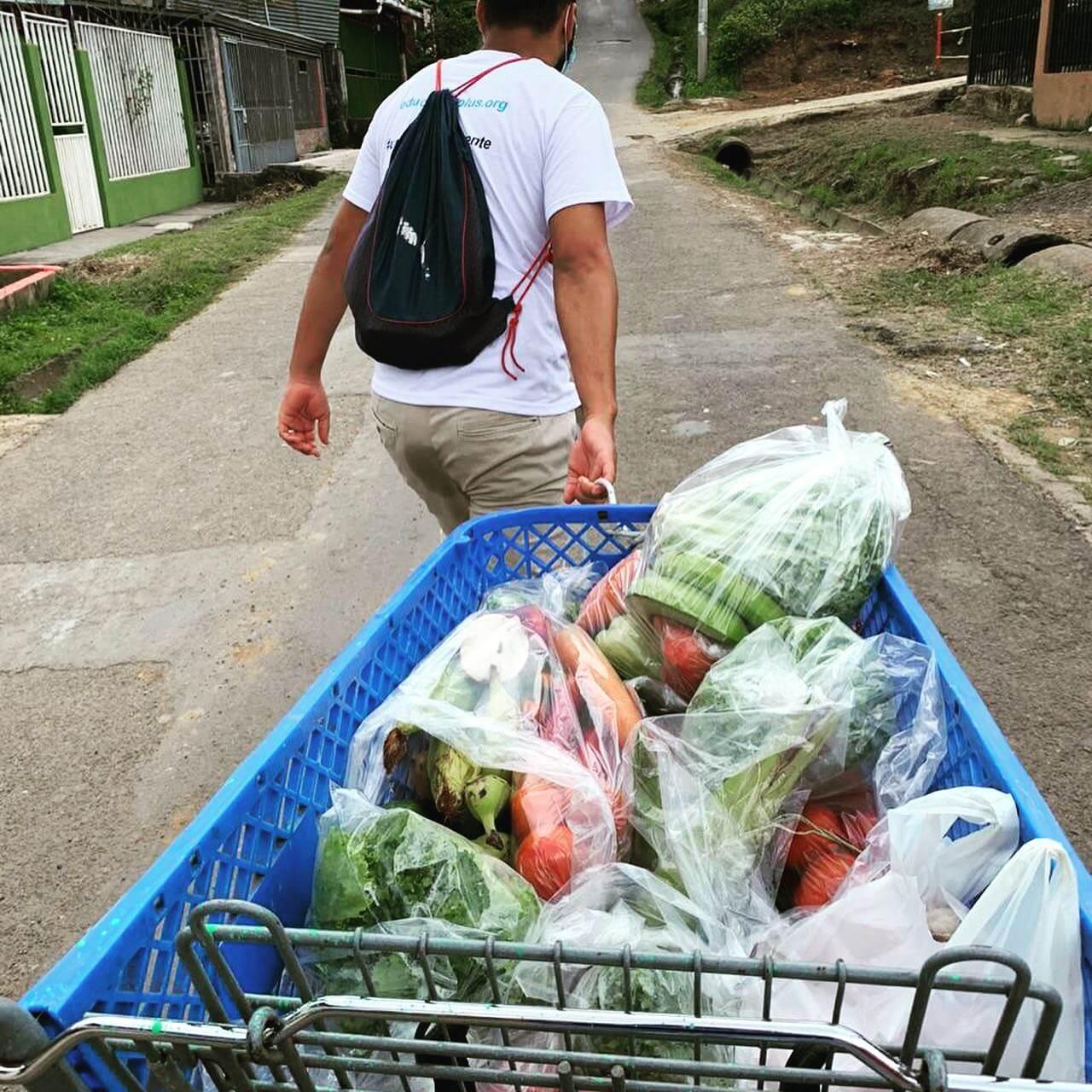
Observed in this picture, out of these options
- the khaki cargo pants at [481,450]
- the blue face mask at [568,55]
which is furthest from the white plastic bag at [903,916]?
the blue face mask at [568,55]

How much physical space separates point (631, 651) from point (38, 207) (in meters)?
13.5

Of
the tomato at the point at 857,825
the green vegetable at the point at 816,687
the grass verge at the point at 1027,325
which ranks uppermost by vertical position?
the green vegetable at the point at 816,687

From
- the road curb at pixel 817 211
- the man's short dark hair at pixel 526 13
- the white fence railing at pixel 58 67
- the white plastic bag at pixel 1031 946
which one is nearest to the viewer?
the white plastic bag at pixel 1031 946

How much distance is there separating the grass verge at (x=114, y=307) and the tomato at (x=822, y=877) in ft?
21.9

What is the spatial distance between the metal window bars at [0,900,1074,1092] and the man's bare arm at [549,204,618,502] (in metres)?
1.25

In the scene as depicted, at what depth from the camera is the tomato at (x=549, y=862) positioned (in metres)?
1.40

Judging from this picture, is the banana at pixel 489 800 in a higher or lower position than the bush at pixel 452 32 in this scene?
lower

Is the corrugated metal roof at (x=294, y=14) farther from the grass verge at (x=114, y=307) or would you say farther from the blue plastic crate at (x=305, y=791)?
the blue plastic crate at (x=305, y=791)

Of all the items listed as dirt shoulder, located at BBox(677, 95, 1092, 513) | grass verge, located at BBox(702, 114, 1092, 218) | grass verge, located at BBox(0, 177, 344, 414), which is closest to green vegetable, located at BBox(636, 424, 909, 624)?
dirt shoulder, located at BBox(677, 95, 1092, 513)

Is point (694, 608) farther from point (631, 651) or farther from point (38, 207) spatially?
point (38, 207)

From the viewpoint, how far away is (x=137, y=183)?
15.6 meters

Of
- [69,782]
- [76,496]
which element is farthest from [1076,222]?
[69,782]

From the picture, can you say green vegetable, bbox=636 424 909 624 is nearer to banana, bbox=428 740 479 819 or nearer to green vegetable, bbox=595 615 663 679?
green vegetable, bbox=595 615 663 679

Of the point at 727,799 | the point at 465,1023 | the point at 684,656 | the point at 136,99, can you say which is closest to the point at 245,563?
the point at 684,656
